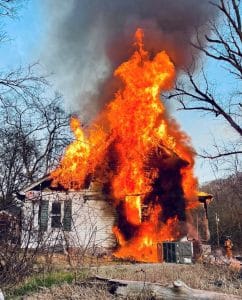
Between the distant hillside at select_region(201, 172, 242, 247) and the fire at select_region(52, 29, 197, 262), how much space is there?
23.7 feet

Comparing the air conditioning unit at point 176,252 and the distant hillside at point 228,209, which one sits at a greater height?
the distant hillside at point 228,209

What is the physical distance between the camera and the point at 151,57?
70.9 ft

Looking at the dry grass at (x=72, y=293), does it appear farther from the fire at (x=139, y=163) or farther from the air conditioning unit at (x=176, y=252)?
the fire at (x=139, y=163)

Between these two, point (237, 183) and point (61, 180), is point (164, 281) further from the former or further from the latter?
point (237, 183)

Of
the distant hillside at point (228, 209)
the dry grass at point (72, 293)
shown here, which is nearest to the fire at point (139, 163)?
the distant hillside at point (228, 209)

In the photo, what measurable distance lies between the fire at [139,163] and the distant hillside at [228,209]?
7221 millimetres

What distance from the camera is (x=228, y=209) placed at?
96.3ft

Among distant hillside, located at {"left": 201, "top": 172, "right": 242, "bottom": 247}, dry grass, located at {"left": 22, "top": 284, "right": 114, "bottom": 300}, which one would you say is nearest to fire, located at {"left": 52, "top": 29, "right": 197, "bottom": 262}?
distant hillside, located at {"left": 201, "top": 172, "right": 242, "bottom": 247}

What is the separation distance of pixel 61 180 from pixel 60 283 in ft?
42.5

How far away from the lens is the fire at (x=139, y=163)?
19.2 meters

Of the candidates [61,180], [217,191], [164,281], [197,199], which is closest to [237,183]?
→ [217,191]

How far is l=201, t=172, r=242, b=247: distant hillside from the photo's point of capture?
2669 centimetres

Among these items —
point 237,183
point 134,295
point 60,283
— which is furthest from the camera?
point 237,183

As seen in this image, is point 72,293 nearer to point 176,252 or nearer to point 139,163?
point 176,252
